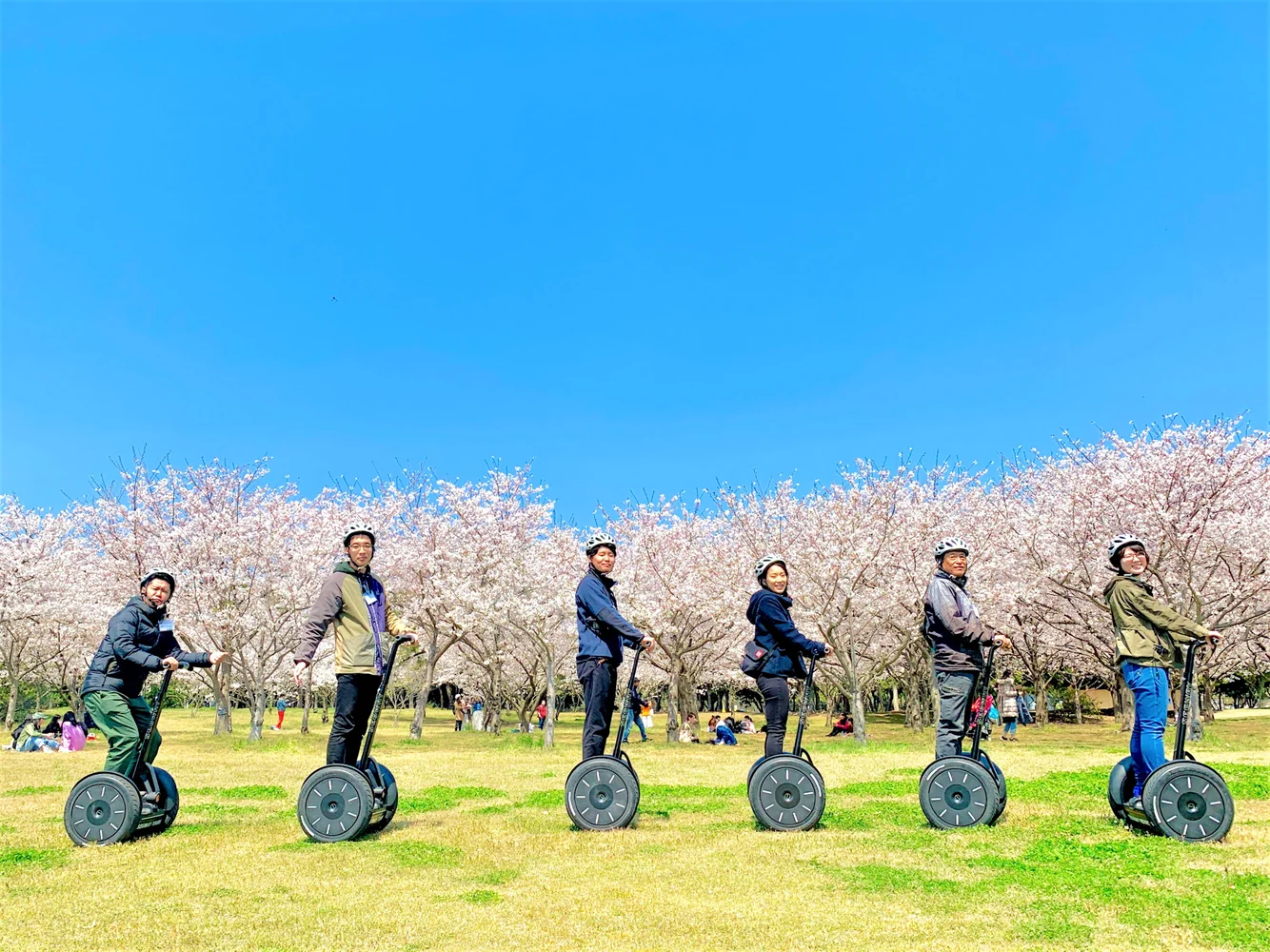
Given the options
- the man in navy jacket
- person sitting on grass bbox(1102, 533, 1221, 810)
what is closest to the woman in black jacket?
the man in navy jacket

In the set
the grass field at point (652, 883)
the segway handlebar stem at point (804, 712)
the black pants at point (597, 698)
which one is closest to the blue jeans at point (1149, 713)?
the grass field at point (652, 883)

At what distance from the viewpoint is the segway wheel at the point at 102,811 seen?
23.8 feet

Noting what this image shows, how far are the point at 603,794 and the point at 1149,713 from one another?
4512mm

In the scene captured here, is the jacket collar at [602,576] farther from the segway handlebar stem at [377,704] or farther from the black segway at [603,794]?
the segway handlebar stem at [377,704]

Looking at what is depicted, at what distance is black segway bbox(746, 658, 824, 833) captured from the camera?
7.20m

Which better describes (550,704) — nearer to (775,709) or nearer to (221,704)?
(221,704)

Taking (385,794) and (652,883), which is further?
(385,794)

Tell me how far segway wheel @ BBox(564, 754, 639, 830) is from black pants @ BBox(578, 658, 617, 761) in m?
0.31

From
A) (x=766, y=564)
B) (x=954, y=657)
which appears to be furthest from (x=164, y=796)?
(x=954, y=657)

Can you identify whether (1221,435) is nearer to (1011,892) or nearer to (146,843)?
(1011,892)

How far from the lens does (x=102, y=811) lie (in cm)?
731

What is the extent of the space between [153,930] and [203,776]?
1058cm

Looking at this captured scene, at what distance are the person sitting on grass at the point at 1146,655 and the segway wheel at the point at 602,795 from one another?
4094 millimetres

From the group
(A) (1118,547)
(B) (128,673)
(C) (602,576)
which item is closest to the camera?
(A) (1118,547)
